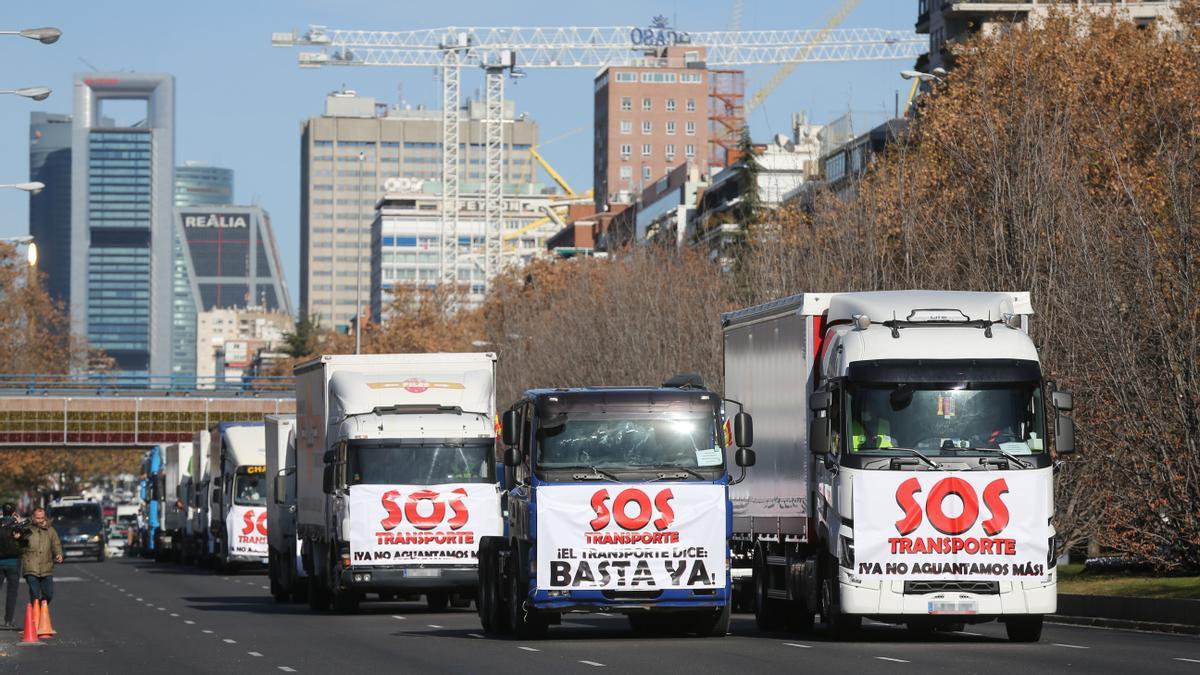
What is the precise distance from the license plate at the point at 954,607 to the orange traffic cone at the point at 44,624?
11.5 meters

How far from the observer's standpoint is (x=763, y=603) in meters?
26.1

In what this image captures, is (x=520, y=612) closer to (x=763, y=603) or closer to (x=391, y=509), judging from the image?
(x=763, y=603)

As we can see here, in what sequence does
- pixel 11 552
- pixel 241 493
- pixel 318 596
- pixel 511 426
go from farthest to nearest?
pixel 241 493, pixel 318 596, pixel 11 552, pixel 511 426

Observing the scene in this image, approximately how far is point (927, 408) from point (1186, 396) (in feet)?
29.6

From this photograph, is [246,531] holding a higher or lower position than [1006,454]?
lower

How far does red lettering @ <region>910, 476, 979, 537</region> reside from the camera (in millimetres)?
22266

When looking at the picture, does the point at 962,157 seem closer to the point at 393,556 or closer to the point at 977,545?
the point at 393,556

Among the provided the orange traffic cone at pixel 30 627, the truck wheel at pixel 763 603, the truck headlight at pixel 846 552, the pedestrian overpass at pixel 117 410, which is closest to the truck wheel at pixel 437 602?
the orange traffic cone at pixel 30 627

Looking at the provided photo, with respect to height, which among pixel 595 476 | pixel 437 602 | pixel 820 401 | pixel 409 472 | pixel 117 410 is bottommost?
pixel 437 602

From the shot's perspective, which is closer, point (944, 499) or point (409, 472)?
point (944, 499)

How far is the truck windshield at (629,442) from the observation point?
23797mm

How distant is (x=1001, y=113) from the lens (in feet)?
150

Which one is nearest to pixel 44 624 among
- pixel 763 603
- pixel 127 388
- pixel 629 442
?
pixel 629 442

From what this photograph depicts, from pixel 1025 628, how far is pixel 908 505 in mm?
2213
